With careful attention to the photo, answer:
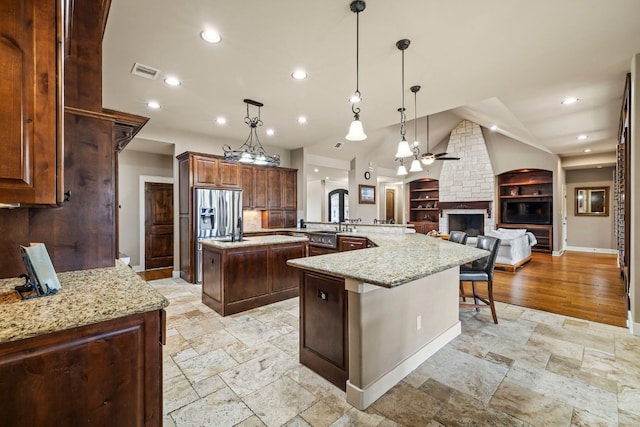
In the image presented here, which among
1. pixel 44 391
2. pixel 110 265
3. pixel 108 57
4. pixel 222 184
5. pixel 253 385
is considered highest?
pixel 108 57

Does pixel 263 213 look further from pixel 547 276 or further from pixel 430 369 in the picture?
pixel 547 276

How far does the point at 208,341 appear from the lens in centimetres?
270

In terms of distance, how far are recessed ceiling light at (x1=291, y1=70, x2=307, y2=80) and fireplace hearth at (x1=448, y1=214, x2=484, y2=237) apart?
7783 mm

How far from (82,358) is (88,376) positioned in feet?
0.25

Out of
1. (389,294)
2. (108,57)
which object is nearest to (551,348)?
(389,294)

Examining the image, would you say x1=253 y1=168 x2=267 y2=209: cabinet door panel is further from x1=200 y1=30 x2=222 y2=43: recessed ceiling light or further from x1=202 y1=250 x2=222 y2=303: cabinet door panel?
x1=200 y1=30 x2=222 y2=43: recessed ceiling light

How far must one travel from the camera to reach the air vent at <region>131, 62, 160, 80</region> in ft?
9.40

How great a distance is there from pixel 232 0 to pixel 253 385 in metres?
2.72

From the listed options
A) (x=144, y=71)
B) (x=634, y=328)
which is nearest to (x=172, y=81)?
(x=144, y=71)

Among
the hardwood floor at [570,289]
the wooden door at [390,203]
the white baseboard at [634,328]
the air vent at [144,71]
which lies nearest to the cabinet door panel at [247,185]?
the air vent at [144,71]

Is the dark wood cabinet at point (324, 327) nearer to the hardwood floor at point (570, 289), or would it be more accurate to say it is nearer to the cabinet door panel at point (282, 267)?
the cabinet door panel at point (282, 267)

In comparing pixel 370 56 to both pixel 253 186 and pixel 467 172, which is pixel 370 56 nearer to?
pixel 253 186

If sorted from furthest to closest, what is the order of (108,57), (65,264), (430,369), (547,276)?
1. (547,276)
2. (108,57)
3. (430,369)
4. (65,264)

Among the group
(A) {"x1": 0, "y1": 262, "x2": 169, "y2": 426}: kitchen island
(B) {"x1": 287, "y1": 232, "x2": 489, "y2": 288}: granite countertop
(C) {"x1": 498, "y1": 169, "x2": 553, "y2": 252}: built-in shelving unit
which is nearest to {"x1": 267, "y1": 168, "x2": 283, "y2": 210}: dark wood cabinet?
(B) {"x1": 287, "y1": 232, "x2": 489, "y2": 288}: granite countertop
